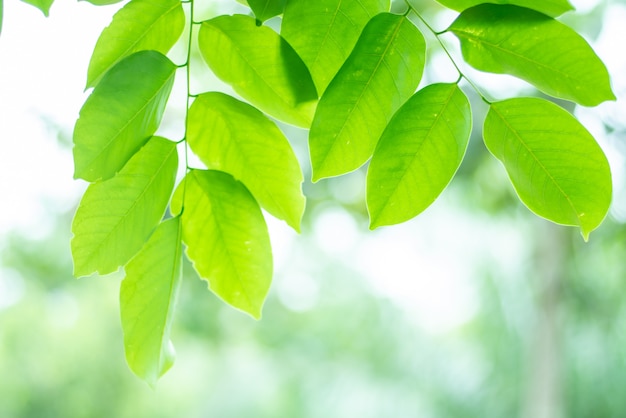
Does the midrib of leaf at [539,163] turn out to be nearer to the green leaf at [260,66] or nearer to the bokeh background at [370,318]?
Answer: the green leaf at [260,66]

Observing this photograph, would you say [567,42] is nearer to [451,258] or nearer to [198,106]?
[198,106]

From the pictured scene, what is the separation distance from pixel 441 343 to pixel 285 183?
4.49 m

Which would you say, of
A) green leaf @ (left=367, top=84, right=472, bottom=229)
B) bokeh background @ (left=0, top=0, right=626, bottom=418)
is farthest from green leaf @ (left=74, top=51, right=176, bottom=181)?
bokeh background @ (left=0, top=0, right=626, bottom=418)

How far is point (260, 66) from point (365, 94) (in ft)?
0.22

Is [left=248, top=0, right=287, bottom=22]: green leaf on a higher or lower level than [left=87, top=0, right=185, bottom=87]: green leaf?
higher

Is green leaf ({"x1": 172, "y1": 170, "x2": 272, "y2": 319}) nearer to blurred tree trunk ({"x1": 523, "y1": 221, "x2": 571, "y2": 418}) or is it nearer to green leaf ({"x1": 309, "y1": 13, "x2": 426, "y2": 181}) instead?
green leaf ({"x1": 309, "y1": 13, "x2": 426, "y2": 181})

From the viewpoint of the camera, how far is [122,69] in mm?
365

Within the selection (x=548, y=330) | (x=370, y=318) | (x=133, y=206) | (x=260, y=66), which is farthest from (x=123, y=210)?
(x=370, y=318)

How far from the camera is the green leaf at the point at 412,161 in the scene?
14.6 inches

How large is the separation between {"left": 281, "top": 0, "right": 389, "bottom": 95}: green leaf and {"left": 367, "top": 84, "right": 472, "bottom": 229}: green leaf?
0.05 m

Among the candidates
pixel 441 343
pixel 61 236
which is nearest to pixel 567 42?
pixel 441 343

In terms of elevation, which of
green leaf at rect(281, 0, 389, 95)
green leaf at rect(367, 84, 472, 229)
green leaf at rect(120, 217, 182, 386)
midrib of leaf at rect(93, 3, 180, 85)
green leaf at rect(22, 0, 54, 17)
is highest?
green leaf at rect(22, 0, 54, 17)

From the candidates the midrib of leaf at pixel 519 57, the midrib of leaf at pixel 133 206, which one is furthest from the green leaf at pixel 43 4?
the midrib of leaf at pixel 519 57

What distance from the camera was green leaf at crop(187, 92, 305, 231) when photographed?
1.36 ft
